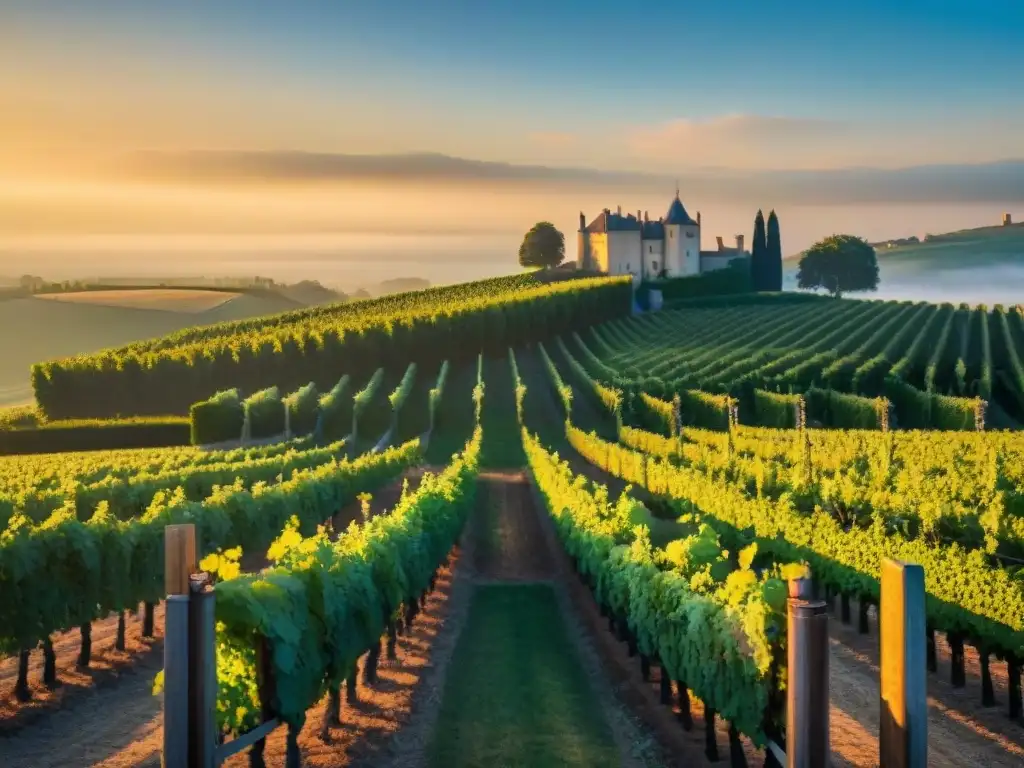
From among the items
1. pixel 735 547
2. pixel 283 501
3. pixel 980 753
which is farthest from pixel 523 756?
pixel 283 501

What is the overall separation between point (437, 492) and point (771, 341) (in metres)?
66.4

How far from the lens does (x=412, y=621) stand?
24562 mm

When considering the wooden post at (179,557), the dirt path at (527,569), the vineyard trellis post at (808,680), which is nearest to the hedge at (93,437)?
the dirt path at (527,569)

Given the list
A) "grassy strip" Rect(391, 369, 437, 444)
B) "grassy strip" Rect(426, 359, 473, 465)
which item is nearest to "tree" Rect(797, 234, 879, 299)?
"grassy strip" Rect(426, 359, 473, 465)

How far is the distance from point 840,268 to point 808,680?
152052 millimetres

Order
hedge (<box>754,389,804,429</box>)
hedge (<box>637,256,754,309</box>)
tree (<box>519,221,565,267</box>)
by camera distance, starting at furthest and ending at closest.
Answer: tree (<box>519,221,565,267</box>), hedge (<box>637,256,754,309</box>), hedge (<box>754,389,804,429</box>)

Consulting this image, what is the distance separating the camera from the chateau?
13675 centimetres

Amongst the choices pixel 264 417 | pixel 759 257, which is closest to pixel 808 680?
pixel 264 417

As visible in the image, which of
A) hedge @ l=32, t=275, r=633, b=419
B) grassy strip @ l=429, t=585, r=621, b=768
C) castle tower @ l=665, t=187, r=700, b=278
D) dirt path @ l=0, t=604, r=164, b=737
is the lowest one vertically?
dirt path @ l=0, t=604, r=164, b=737

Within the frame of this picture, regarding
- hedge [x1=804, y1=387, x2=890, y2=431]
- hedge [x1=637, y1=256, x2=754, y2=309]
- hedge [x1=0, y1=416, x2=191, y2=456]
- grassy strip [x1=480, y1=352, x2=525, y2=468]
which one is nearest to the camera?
grassy strip [x1=480, y1=352, x2=525, y2=468]

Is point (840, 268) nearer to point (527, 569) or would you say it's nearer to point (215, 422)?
point (215, 422)

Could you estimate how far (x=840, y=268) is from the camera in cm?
15488

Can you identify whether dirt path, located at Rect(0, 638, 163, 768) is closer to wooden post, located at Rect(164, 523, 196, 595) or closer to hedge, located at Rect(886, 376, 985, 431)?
wooden post, located at Rect(164, 523, 196, 595)

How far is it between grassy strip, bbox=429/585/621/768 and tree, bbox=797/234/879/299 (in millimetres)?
137999
